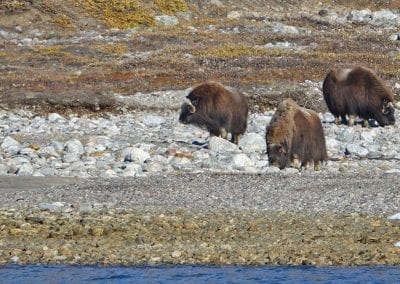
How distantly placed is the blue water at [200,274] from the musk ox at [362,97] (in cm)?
1529

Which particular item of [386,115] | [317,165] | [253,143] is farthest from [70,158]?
[386,115]

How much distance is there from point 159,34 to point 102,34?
3525 mm

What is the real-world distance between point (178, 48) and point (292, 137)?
91.4 ft

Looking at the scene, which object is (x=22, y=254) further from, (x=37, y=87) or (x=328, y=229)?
(x=37, y=87)

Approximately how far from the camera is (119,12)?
194 feet

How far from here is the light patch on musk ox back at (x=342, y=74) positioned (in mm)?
26969

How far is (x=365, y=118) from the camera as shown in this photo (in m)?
26.8

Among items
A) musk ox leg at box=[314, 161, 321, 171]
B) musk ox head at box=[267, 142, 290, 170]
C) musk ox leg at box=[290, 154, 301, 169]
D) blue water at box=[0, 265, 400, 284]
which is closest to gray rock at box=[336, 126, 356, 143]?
musk ox leg at box=[314, 161, 321, 171]

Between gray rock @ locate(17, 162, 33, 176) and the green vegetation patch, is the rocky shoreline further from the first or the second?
the green vegetation patch

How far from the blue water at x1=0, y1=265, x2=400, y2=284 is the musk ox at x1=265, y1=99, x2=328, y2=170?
6.71 meters

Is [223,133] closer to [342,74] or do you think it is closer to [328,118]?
[342,74]

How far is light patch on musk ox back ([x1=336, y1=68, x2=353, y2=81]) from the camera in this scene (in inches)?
1062

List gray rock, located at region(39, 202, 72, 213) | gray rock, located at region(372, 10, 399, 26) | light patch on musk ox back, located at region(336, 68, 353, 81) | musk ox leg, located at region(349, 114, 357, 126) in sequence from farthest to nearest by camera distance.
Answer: gray rock, located at region(372, 10, 399, 26), light patch on musk ox back, located at region(336, 68, 353, 81), musk ox leg, located at region(349, 114, 357, 126), gray rock, located at region(39, 202, 72, 213)

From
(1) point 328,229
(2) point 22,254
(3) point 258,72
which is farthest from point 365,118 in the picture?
(2) point 22,254
